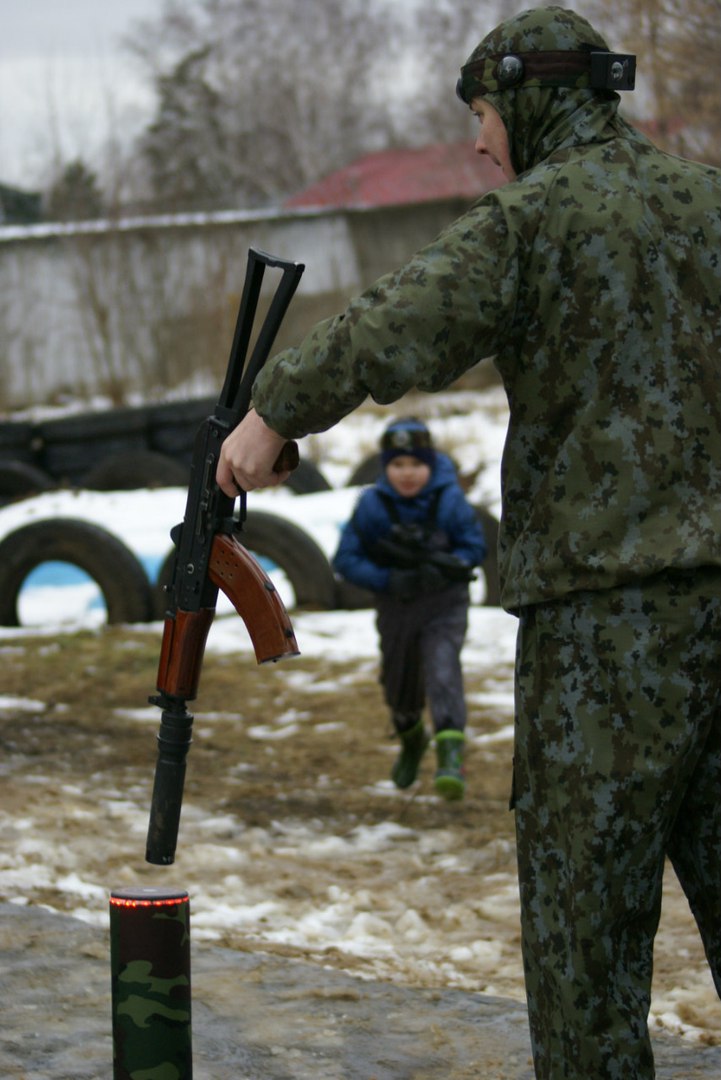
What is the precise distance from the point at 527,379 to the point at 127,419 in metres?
12.2

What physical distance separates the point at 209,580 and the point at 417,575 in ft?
10.6

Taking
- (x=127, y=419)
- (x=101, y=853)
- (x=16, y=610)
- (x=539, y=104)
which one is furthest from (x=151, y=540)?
(x=539, y=104)

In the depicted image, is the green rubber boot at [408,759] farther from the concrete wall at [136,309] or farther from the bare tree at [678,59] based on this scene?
the concrete wall at [136,309]

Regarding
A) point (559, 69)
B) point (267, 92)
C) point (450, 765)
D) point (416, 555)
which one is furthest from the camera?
point (267, 92)

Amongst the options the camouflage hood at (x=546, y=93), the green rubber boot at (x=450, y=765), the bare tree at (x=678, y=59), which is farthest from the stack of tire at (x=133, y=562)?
the camouflage hood at (x=546, y=93)

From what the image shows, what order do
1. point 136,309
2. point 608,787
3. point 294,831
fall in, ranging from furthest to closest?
point 136,309 → point 294,831 → point 608,787

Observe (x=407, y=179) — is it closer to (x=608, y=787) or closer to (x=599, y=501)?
(x=599, y=501)

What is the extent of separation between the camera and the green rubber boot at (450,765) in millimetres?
5938

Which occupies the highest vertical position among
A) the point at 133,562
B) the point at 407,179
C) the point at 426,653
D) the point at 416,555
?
the point at 407,179

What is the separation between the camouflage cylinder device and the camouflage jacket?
832 mm

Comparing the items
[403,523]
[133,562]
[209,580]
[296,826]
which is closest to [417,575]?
[403,523]

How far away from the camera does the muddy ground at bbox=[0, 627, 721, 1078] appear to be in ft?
14.2

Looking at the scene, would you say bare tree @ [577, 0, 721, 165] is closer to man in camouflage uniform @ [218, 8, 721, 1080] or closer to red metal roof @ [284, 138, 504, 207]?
man in camouflage uniform @ [218, 8, 721, 1080]

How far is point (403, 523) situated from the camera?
6273mm
